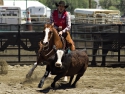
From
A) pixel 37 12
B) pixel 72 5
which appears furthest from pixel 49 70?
pixel 72 5

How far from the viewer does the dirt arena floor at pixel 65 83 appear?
342 inches

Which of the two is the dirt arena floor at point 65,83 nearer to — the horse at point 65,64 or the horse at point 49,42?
the horse at point 65,64

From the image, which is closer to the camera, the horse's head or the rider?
the horse's head

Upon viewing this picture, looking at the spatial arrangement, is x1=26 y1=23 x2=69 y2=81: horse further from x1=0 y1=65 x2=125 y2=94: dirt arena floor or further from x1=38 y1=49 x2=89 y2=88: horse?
x1=0 y1=65 x2=125 y2=94: dirt arena floor

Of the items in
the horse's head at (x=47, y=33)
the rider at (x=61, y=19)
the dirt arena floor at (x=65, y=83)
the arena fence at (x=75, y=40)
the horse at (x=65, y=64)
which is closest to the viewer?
the dirt arena floor at (x=65, y=83)

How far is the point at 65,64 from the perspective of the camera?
29.5 feet

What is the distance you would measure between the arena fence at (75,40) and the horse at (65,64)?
4770 millimetres

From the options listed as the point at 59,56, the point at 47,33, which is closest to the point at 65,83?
the point at 59,56

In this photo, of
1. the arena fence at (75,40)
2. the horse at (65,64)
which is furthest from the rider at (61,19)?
the arena fence at (75,40)

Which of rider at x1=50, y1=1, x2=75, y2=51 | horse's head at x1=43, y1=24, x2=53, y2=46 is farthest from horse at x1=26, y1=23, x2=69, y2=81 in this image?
rider at x1=50, y1=1, x2=75, y2=51

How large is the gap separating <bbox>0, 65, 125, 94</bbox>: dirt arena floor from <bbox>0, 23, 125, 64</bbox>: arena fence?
4.11 feet

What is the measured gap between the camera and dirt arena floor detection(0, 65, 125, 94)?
869cm

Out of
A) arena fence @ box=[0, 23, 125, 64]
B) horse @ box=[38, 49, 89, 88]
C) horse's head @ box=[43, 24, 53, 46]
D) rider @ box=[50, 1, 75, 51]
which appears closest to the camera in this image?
horse @ box=[38, 49, 89, 88]

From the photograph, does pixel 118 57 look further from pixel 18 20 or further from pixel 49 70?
pixel 18 20
